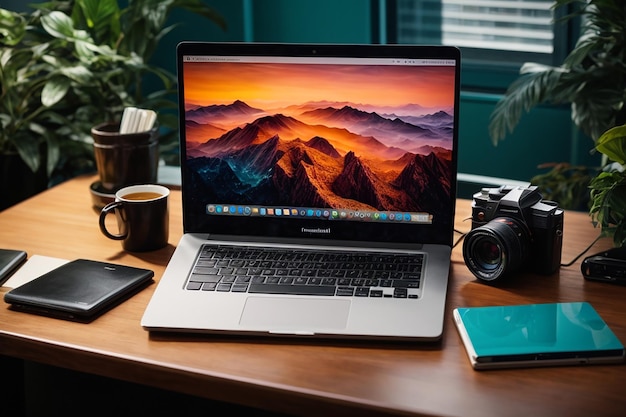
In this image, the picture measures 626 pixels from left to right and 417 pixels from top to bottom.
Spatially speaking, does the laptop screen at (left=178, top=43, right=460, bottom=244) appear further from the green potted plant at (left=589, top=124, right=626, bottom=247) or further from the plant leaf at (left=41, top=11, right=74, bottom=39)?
the plant leaf at (left=41, top=11, right=74, bottom=39)

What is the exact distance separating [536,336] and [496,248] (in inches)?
8.7

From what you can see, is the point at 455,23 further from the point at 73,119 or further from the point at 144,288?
the point at 144,288

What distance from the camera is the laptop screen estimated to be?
1.31 metres

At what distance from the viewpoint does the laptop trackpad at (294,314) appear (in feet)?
3.71

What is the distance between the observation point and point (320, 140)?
1.34 m

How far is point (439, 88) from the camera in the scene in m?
1.29

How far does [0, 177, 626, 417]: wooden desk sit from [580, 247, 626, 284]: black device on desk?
0.06ft

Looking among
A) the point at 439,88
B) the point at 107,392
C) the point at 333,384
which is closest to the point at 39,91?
the point at 107,392

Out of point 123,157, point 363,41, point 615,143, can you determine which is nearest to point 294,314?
point 615,143

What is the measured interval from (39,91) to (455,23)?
1.52m

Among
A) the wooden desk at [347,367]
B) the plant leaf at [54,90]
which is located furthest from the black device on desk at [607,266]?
the plant leaf at [54,90]

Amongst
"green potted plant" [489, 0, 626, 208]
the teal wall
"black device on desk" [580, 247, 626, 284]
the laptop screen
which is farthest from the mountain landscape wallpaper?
the teal wall

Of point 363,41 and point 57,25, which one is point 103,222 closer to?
point 57,25

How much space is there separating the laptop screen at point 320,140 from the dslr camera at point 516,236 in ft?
0.21
